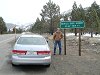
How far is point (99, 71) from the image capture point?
11164 mm

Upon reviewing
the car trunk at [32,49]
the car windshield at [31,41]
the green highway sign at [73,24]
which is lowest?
the car trunk at [32,49]

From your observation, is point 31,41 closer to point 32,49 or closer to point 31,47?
point 31,47

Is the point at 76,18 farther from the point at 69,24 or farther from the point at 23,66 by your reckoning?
the point at 23,66

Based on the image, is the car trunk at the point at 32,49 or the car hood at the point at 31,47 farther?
the car hood at the point at 31,47

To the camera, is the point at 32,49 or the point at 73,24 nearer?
the point at 32,49

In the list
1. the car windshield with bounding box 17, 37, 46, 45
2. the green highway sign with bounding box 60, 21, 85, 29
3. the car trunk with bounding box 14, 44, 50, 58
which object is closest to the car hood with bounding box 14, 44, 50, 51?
the car trunk with bounding box 14, 44, 50, 58

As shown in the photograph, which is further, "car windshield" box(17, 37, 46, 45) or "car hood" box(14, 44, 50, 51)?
"car windshield" box(17, 37, 46, 45)

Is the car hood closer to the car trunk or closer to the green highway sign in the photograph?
the car trunk

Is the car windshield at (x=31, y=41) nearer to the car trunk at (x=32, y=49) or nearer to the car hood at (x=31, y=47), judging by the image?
the car hood at (x=31, y=47)

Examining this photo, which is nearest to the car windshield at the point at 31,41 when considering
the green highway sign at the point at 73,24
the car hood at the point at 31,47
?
the car hood at the point at 31,47

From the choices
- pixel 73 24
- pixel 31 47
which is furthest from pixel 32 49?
pixel 73 24

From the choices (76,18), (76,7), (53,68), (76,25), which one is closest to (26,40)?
(53,68)

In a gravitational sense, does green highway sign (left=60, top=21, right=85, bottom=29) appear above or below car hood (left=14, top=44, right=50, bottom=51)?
above

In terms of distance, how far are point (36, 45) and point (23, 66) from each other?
113 centimetres
